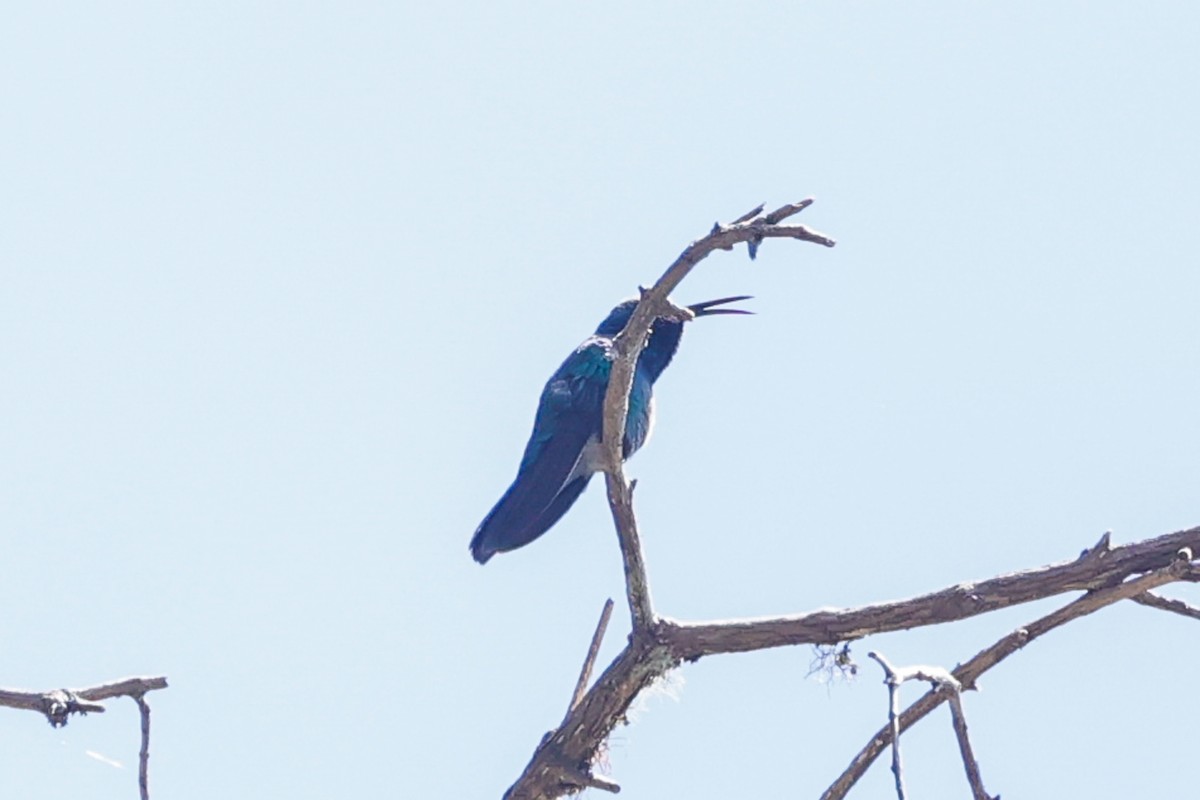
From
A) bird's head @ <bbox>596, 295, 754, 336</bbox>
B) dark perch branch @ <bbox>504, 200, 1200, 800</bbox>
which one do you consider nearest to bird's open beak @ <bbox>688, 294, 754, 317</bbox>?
bird's head @ <bbox>596, 295, 754, 336</bbox>

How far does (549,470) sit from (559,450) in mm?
87

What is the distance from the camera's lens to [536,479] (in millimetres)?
6418

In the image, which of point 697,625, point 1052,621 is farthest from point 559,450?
point 1052,621

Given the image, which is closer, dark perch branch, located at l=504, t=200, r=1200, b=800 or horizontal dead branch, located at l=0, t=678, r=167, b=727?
horizontal dead branch, located at l=0, t=678, r=167, b=727

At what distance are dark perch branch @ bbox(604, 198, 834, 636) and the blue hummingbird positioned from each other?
5.52 feet

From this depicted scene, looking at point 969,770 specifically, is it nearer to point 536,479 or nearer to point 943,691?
point 943,691

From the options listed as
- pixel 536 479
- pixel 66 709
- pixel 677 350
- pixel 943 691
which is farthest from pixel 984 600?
pixel 677 350

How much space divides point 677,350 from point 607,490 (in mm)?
3008

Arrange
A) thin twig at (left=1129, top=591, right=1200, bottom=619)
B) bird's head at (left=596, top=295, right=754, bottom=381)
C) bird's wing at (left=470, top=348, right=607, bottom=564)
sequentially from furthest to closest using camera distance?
bird's head at (left=596, top=295, right=754, bottom=381) < bird's wing at (left=470, top=348, right=607, bottom=564) < thin twig at (left=1129, top=591, right=1200, bottom=619)

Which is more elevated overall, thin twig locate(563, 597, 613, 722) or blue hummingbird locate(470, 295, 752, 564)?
blue hummingbird locate(470, 295, 752, 564)

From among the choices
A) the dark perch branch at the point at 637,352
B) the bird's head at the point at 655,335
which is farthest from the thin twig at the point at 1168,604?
the bird's head at the point at 655,335

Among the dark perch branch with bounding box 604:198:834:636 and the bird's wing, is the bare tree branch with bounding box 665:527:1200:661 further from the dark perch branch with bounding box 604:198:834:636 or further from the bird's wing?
the bird's wing

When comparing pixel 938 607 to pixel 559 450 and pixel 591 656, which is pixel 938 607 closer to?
pixel 591 656

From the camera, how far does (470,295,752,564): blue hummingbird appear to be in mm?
6402
